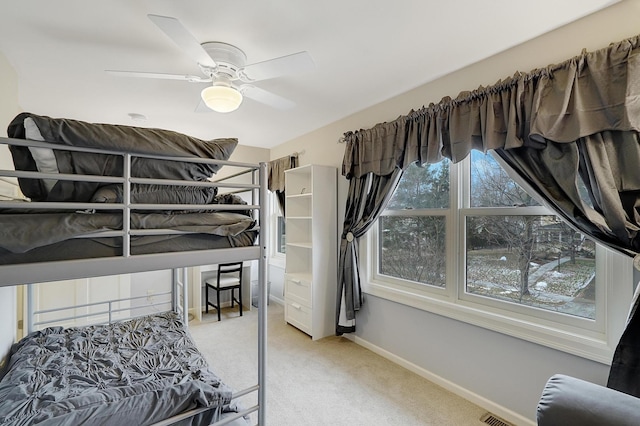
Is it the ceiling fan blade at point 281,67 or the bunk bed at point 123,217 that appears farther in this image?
the ceiling fan blade at point 281,67

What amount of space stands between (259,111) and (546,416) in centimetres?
312

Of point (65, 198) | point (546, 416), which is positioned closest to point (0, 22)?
point (65, 198)

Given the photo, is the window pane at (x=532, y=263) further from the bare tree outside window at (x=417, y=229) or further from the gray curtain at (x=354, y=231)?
the gray curtain at (x=354, y=231)

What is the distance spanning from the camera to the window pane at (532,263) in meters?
1.72

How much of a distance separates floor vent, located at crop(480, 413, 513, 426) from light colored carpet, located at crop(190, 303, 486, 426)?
0.03m

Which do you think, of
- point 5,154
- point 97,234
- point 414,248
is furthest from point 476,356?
point 5,154

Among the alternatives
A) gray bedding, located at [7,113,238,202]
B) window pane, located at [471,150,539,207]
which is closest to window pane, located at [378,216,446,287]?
window pane, located at [471,150,539,207]

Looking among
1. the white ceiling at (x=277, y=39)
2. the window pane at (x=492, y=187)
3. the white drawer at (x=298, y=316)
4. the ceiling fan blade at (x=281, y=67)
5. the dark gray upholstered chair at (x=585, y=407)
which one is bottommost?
the white drawer at (x=298, y=316)

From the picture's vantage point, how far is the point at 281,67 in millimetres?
1749

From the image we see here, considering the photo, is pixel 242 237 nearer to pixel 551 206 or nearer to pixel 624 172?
pixel 551 206

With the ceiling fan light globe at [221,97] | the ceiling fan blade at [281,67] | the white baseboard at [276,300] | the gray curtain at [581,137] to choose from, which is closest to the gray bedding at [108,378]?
the ceiling fan light globe at [221,97]

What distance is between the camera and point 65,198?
104cm

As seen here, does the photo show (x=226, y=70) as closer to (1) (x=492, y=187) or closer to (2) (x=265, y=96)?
(2) (x=265, y=96)

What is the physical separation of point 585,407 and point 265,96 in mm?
2357
